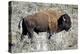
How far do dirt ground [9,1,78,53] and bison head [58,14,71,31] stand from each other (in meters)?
0.05

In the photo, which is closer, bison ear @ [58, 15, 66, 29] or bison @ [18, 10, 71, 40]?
bison @ [18, 10, 71, 40]

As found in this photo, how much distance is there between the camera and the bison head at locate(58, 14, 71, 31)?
7.99 feet

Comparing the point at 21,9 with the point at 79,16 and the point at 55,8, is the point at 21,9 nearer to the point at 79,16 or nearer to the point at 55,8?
the point at 55,8

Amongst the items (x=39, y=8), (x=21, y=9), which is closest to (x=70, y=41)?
(x=39, y=8)

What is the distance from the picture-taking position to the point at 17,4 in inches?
87.6

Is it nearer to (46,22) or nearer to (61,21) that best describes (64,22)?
(61,21)

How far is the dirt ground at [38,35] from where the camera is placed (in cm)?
221

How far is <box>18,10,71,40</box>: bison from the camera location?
2.28 metres

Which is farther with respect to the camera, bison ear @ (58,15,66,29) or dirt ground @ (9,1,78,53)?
bison ear @ (58,15,66,29)

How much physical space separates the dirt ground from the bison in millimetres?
53

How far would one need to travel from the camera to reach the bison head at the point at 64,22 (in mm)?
2436

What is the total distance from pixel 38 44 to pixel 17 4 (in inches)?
23.3

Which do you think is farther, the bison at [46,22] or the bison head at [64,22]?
the bison head at [64,22]

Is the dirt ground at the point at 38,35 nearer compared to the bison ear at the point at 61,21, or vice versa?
the dirt ground at the point at 38,35
